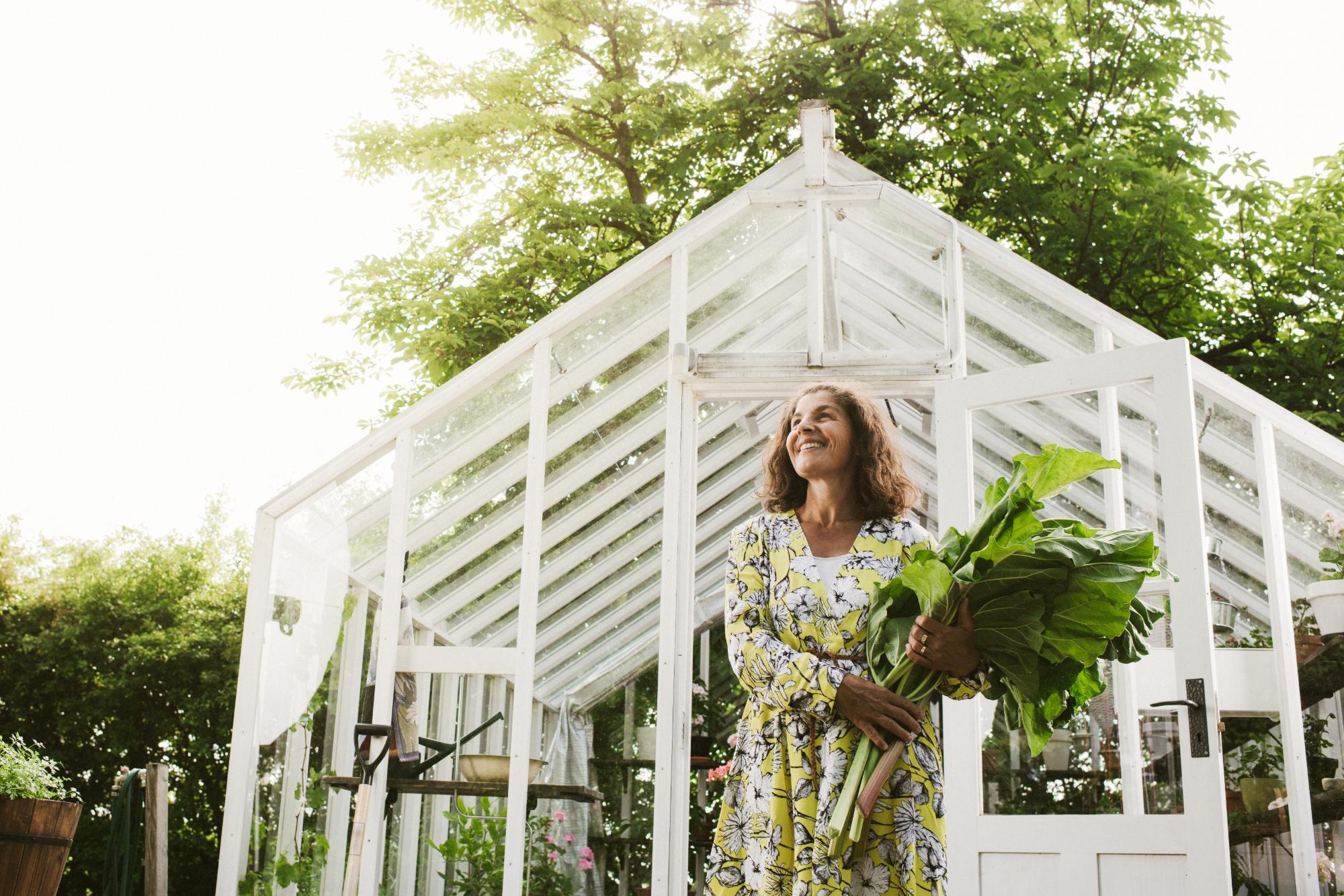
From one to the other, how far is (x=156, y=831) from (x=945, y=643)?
316cm

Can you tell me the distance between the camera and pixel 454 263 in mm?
9453

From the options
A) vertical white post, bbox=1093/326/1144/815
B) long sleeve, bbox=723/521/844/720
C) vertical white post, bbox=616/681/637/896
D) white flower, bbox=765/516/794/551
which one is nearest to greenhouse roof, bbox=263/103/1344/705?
vertical white post, bbox=1093/326/1144/815

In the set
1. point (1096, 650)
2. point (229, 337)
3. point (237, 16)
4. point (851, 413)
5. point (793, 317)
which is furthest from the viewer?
point (229, 337)

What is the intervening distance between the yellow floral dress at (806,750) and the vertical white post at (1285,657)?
217cm

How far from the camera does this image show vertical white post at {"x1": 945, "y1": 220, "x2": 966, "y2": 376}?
4188 mm

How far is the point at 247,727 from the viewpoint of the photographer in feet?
13.1

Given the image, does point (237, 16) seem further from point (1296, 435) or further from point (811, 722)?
point (811, 722)

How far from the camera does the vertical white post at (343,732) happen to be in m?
4.28

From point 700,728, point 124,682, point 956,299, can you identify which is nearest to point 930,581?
point 956,299

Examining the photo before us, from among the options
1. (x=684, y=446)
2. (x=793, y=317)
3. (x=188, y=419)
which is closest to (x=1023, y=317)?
(x=793, y=317)

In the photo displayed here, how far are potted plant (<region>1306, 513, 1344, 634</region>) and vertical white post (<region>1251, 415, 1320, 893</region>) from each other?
0.30 feet

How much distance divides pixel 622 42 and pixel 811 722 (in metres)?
8.41

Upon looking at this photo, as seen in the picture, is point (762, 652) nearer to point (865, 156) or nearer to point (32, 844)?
point (32, 844)

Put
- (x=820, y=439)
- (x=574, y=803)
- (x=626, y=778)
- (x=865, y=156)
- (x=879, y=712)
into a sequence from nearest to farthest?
1. (x=879, y=712)
2. (x=820, y=439)
3. (x=574, y=803)
4. (x=626, y=778)
5. (x=865, y=156)
